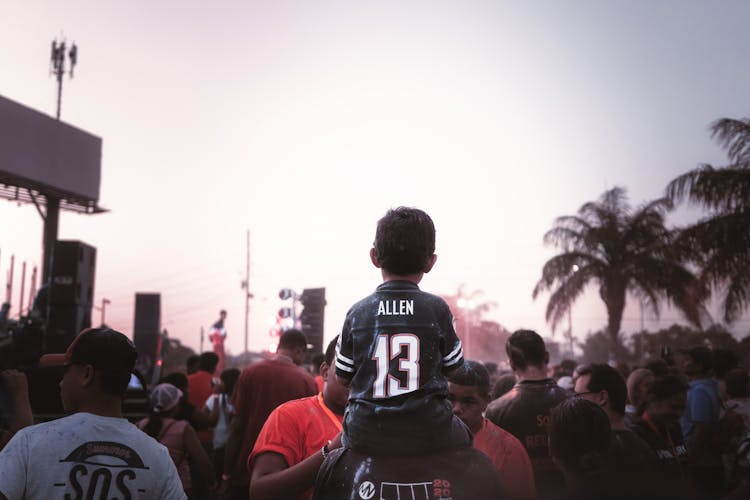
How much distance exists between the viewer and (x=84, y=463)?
2.82 metres

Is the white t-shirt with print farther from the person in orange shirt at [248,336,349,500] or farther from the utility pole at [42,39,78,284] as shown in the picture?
the utility pole at [42,39,78,284]

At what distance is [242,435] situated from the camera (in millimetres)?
6605

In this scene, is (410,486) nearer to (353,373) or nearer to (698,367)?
(353,373)

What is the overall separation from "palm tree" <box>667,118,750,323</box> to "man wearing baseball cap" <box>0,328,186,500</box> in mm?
17725

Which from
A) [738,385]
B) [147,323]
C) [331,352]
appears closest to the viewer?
[331,352]

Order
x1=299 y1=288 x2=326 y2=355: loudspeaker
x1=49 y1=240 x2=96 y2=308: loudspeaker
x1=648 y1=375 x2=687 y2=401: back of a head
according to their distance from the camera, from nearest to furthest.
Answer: x1=648 y1=375 x2=687 y2=401: back of a head
x1=299 y1=288 x2=326 y2=355: loudspeaker
x1=49 y1=240 x2=96 y2=308: loudspeaker

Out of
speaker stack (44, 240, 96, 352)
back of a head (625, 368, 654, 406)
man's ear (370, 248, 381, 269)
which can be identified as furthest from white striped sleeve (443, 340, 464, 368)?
speaker stack (44, 240, 96, 352)

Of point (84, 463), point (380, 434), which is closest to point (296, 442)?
point (380, 434)

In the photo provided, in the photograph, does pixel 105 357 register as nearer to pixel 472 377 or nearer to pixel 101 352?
pixel 101 352

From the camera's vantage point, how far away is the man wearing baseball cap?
9.01 feet

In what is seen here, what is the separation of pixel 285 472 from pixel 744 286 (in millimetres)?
17525

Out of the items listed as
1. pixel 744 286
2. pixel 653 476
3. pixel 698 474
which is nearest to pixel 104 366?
pixel 653 476

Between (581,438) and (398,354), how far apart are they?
1168 millimetres

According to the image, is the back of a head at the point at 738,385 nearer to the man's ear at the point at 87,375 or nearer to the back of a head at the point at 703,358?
the back of a head at the point at 703,358
